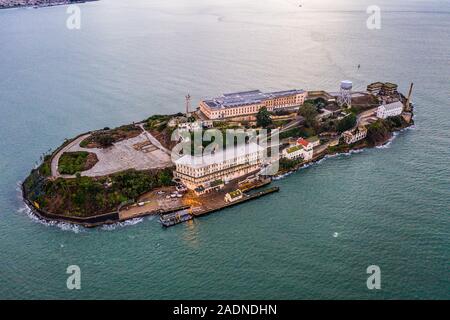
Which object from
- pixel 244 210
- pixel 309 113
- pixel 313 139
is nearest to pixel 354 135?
pixel 313 139

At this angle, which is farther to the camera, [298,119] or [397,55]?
[397,55]

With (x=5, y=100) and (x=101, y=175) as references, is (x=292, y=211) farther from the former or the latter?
(x=5, y=100)

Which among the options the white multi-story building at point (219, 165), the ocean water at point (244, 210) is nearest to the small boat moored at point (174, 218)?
the ocean water at point (244, 210)

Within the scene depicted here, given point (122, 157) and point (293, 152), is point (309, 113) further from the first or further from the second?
point (122, 157)

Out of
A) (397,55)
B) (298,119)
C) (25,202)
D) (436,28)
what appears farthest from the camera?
(436,28)

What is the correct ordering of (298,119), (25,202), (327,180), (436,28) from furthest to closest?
(436,28) < (298,119) < (327,180) < (25,202)

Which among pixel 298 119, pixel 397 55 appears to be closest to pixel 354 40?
pixel 397 55
